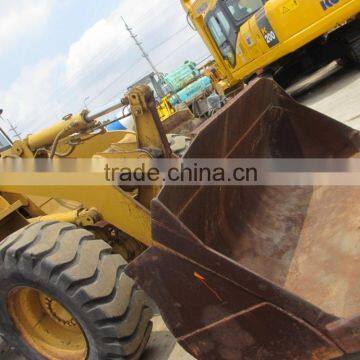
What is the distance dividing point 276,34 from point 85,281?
7989mm

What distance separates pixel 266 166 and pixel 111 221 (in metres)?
1.34

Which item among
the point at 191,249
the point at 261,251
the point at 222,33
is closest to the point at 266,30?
the point at 222,33

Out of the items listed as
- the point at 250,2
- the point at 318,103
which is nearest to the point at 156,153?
the point at 318,103

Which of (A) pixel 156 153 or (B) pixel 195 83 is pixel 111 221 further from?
(B) pixel 195 83

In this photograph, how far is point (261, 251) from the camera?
10.4ft

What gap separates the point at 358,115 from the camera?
719cm

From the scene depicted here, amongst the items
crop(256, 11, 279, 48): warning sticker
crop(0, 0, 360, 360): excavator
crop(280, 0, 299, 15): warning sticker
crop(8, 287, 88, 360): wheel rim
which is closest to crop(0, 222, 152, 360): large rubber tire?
crop(0, 0, 360, 360): excavator

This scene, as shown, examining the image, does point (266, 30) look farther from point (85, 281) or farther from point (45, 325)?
point (85, 281)

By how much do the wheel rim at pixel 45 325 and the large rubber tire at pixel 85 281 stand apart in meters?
0.28

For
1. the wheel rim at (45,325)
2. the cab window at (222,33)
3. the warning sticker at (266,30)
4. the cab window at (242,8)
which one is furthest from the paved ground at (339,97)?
the wheel rim at (45,325)

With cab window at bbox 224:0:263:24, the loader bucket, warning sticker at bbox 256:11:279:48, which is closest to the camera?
the loader bucket

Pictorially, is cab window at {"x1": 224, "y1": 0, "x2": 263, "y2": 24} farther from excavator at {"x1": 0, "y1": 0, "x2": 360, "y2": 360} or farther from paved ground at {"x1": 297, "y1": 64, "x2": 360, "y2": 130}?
excavator at {"x1": 0, "y1": 0, "x2": 360, "y2": 360}

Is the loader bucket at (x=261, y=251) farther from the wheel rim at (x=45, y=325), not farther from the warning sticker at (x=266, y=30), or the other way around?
the warning sticker at (x=266, y=30)

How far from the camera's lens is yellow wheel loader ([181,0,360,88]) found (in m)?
8.91
